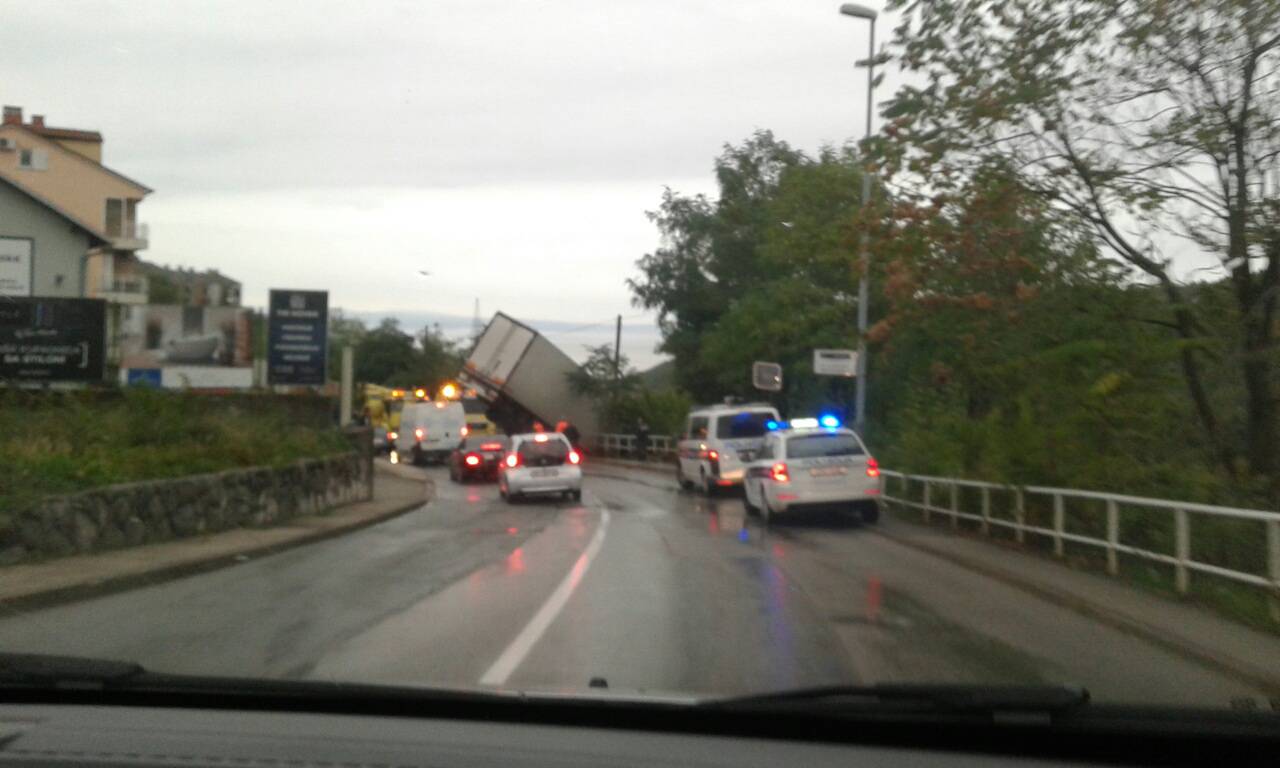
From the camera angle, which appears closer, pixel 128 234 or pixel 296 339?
pixel 296 339

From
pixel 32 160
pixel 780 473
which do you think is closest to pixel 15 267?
pixel 780 473

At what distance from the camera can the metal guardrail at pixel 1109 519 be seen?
11547 millimetres

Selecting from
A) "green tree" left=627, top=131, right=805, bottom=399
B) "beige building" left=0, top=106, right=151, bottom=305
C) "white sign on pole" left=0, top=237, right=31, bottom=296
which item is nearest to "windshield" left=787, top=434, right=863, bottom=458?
"white sign on pole" left=0, top=237, right=31, bottom=296

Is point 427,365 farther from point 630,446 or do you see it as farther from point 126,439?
point 126,439

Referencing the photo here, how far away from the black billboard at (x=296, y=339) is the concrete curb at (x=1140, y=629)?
16105 mm

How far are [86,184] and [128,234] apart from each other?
325 cm

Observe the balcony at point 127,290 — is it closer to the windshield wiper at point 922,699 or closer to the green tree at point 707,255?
the green tree at point 707,255

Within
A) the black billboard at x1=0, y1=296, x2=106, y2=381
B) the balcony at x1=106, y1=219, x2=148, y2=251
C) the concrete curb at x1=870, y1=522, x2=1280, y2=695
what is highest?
the balcony at x1=106, y1=219, x2=148, y2=251

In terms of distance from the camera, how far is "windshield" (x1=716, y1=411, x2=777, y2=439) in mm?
30141

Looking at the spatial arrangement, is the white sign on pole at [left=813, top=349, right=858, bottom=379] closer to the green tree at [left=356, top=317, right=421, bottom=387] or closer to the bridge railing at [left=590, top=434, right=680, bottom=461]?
the bridge railing at [left=590, top=434, right=680, bottom=461]

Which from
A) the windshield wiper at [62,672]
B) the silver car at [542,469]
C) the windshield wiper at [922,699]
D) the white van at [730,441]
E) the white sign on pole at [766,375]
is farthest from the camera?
the white sign on pole at [766,375]

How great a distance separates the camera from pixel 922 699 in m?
4.11

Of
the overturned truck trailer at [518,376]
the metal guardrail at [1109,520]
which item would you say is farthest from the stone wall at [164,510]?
the overturned truck trailer at [518,376]

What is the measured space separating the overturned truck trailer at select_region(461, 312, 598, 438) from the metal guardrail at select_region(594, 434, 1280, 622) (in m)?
24.8
